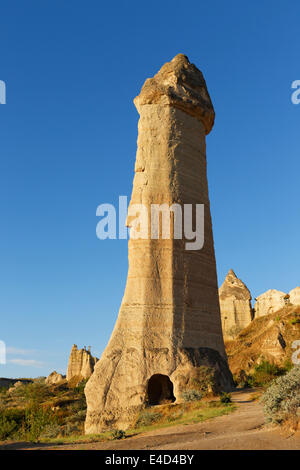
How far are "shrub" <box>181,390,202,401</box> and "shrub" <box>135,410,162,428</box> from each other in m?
0.97

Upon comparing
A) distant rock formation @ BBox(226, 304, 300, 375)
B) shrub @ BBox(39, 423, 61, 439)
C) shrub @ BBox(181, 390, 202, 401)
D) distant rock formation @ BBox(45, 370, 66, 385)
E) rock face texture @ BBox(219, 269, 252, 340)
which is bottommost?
distant rock formation @ BBox(45, 370, 66, 385)

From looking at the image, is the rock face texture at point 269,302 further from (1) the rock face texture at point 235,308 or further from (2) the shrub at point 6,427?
(2) the shrub at point 6,427

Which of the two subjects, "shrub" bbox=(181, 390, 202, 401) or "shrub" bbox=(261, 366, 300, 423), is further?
"shrub" bbox=(181, 390, 202, 401)

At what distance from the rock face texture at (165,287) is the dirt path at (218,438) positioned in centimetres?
317

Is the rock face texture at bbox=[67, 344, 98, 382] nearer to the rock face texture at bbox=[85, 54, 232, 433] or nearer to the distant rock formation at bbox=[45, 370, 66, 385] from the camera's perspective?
the distant rock formation at bbox=[45, 370, 66, 385]

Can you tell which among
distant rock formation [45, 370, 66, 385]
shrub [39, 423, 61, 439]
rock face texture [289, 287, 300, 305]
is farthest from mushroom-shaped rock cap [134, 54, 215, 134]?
distant rock formation [45, 370, 66, 385]

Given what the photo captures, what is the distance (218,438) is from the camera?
7.84 meters

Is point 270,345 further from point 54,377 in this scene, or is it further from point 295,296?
point 54,377

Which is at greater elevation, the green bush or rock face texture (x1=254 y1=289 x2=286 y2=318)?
rock face texture (x1=254 y1=289 x2=286 y2=318)

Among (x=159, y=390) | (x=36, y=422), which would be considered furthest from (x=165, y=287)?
(x=36, y=422)

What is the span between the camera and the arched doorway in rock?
47.1 feet

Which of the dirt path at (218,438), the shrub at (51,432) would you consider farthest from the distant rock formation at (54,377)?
the dirt path at (218,438)

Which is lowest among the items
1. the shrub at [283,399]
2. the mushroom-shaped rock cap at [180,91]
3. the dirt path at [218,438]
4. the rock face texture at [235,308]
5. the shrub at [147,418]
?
the shrub at [147,418]

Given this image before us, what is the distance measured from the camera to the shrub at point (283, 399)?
7.87 metres
